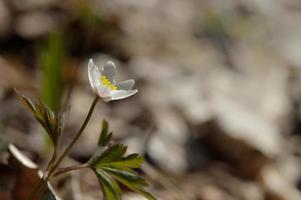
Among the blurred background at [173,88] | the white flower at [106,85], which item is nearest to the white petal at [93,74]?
the white flower at [106,85]

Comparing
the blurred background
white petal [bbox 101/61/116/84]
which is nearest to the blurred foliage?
the blurred background

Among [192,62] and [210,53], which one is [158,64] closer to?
[192,62]

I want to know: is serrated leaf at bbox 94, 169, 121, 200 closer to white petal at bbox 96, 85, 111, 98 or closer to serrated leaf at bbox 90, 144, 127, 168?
serrated leaf at bbox 90, 144, 127, 168

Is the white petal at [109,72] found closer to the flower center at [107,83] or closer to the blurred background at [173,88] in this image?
the flower center at [107,83]

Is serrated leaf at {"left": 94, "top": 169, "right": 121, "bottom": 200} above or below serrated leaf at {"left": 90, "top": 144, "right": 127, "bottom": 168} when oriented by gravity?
below

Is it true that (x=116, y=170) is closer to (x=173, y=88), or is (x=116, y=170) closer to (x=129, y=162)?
(x=129, y=162)

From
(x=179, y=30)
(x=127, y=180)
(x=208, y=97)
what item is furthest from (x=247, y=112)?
(x=127, y=180)

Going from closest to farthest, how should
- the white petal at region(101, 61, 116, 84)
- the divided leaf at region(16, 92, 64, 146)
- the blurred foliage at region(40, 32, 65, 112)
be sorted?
the divided leaf at region(16, 92, 64, 146)
the white petal at region(101, 61, 116, 84)
the blurred foliage at region(40, 32, 65, 112)
